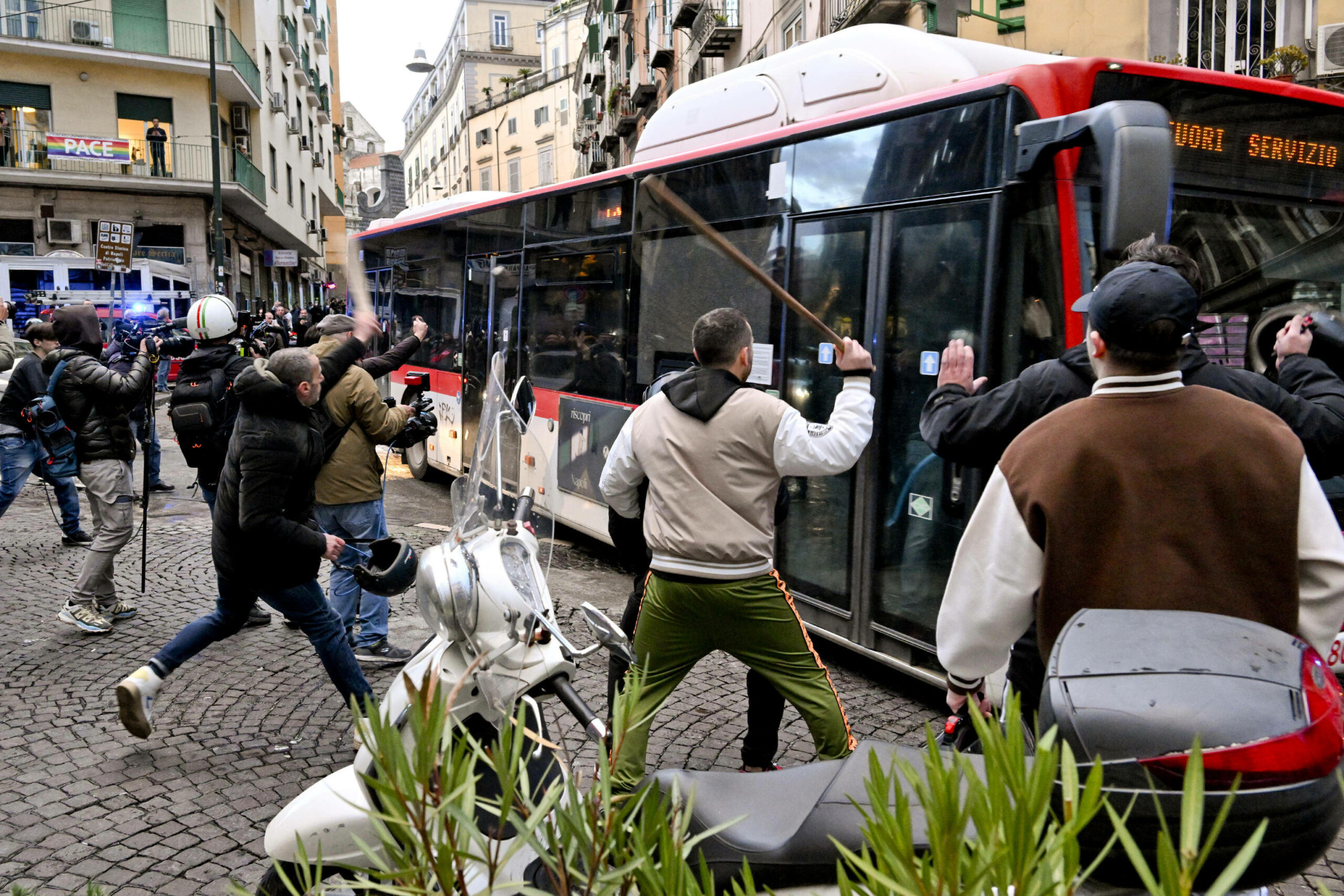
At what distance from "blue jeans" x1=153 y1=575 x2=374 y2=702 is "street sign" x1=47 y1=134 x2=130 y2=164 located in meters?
28.6

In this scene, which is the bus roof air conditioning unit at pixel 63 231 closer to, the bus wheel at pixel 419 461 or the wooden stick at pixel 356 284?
the bus wheel at pixel 419 461

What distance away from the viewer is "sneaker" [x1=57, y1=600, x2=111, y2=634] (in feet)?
20.0

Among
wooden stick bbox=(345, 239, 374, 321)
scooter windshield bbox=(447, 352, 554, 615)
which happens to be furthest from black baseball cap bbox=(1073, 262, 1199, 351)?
Result: wooden stick bbox=(345, 239, 374, 321)

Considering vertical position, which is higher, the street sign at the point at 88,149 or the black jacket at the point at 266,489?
the street sign at the point at 88,149

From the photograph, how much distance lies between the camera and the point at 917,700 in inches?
205

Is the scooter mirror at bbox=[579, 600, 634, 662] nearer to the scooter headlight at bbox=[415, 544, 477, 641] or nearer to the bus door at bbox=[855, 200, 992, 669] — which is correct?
the scooter headlight at bbox=[415, 544, 477, 641]

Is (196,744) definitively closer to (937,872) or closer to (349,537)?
(349,537)

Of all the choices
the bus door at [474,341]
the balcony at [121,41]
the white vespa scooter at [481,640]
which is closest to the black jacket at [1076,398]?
the white vespa scooter at [481,640]

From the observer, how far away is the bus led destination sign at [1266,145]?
14.9ft

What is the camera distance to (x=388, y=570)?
3.15m

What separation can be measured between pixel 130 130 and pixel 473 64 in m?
45.0

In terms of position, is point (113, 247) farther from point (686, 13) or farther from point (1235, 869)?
point (686, 13)

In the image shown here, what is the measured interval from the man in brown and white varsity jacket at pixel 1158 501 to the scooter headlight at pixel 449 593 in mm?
1144

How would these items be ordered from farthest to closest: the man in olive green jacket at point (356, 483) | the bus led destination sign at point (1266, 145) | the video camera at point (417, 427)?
the video camera at point (417, 427)
the man in olive green jacket at point (356, 483)
the bus led destination sign at point (1266, 145)
